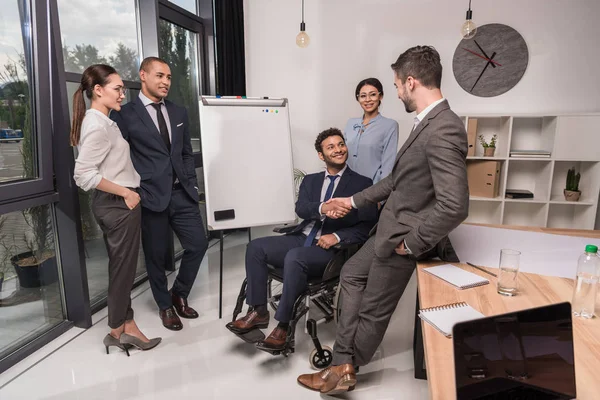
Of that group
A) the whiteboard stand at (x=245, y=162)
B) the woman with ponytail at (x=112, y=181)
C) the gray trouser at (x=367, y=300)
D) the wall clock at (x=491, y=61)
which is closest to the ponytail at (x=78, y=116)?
the woman with ponytail at (x=112, y=181)

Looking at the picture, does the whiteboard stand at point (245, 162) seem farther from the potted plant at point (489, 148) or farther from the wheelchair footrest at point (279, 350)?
the potted plant at point (489, 148)

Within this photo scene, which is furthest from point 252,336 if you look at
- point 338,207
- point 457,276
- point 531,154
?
point 531,154

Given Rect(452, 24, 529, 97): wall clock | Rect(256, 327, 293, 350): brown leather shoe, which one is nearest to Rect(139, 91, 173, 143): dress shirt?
Rect(256, 327, 293, 350): brown leather shoe

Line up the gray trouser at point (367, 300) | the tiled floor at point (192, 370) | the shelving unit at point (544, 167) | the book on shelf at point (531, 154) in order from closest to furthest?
1. the gray trouser at point (367, 300)
2. the tiled floor at point (192, 370)
3. the shelving unit at point (544, 167)
4. the book on shelf at point (531, 154)

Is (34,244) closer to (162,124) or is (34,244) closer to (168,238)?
(168,238)

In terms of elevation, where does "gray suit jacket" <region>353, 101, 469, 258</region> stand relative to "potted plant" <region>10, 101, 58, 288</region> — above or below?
above

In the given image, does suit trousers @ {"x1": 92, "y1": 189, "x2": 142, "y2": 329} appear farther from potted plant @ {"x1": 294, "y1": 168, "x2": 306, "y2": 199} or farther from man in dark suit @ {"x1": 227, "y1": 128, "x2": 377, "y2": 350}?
potted plant @ {"x1": 294, "y1": 168, "x2": 306, "y2": 199}

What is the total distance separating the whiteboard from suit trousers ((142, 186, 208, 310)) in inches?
8.0

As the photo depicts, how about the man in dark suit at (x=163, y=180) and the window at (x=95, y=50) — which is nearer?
the man in dark suit at (x=163, y=180)

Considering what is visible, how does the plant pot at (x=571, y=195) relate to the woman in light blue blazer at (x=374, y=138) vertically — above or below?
below

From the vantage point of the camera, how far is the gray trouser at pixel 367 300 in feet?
5.87

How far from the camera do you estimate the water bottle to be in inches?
47.1

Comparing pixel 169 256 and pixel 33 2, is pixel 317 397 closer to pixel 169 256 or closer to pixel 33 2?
pixel 169 256

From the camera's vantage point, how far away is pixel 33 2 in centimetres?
210
